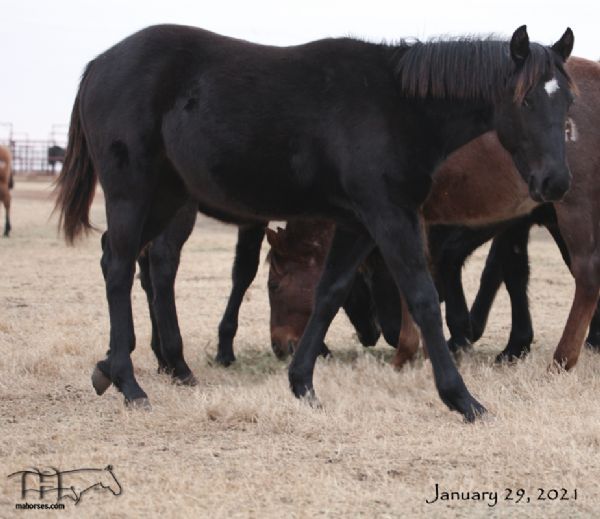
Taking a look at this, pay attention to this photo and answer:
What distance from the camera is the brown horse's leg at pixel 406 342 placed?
680 centimetres

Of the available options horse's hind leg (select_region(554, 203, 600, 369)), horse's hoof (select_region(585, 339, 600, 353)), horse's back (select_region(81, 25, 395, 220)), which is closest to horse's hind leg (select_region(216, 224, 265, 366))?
horse's back (select_region(81, 25, 395, 220))

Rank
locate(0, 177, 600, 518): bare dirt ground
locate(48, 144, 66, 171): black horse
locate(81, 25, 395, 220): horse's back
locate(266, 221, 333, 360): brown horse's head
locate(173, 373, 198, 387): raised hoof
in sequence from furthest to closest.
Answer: locate(48, 144, 66, 171): black horse, locate(266, 221, 333, 360): brown horse's head, locate(173, 373, 198, 387): raised hoof, locate(81, 25, 395, 220): horse's back, locate(0, 177, 600, 518): bare dirt ground

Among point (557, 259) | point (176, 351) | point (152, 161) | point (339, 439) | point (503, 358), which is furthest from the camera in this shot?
point (557, 259)

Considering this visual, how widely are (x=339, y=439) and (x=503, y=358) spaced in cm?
283

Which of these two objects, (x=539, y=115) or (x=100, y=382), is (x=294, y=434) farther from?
(x=539, y=115)

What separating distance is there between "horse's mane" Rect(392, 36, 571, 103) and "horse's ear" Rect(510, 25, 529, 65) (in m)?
0.03

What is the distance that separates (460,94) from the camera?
525cm

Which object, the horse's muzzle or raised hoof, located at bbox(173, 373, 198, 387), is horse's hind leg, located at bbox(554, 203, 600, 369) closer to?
the horse's muzzle

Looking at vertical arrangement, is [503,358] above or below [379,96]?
below

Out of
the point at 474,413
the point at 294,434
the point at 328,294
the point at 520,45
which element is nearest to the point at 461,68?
the point at 520,45

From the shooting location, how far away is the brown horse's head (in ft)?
24.2

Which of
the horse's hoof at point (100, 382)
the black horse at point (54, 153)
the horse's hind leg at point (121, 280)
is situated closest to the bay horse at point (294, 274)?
the horse's hind leg at point (121, 280)

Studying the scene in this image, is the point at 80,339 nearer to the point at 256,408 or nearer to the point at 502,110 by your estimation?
the point at 256,408

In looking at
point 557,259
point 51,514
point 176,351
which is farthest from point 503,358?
point 557,259
